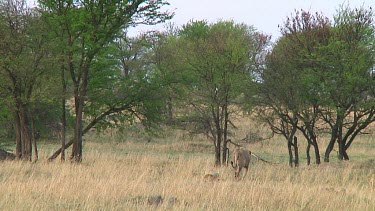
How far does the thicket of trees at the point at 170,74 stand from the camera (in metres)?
16.8

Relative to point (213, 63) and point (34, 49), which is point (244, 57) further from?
point (34, 49)

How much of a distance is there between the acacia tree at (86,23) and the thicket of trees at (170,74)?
0.04m

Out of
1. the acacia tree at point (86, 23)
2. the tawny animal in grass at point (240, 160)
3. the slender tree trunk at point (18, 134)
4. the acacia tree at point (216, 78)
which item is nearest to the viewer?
the tawny animal in grass at point (240, 160)

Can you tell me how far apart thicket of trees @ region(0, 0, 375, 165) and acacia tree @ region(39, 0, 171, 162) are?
36 millimetres

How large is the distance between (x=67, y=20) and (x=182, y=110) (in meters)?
6.98

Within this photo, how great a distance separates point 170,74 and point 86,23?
4540 millimetres

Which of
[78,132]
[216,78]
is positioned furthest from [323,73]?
[78,132]

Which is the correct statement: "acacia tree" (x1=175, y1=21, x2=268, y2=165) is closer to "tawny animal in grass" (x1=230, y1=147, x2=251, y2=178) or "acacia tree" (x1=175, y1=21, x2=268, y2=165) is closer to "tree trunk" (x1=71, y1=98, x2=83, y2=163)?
"tree trunk" (x1=71, y1=98, x2=83, y2=163)

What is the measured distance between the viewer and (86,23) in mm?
16359

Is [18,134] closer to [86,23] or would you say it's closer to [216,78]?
[86,23]

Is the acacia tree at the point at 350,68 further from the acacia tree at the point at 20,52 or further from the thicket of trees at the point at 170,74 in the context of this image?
the acacia tree at the point at 20,52

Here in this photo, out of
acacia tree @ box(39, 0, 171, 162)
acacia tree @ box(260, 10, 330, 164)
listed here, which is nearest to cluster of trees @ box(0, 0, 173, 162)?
acacia tree @ box(39, 0, 171, 162)

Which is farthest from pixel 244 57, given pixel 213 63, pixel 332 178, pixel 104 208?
pixel 104 208

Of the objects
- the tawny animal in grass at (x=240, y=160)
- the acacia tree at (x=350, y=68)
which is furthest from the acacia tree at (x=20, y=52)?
the acacia tree at (x=350, y=68)
